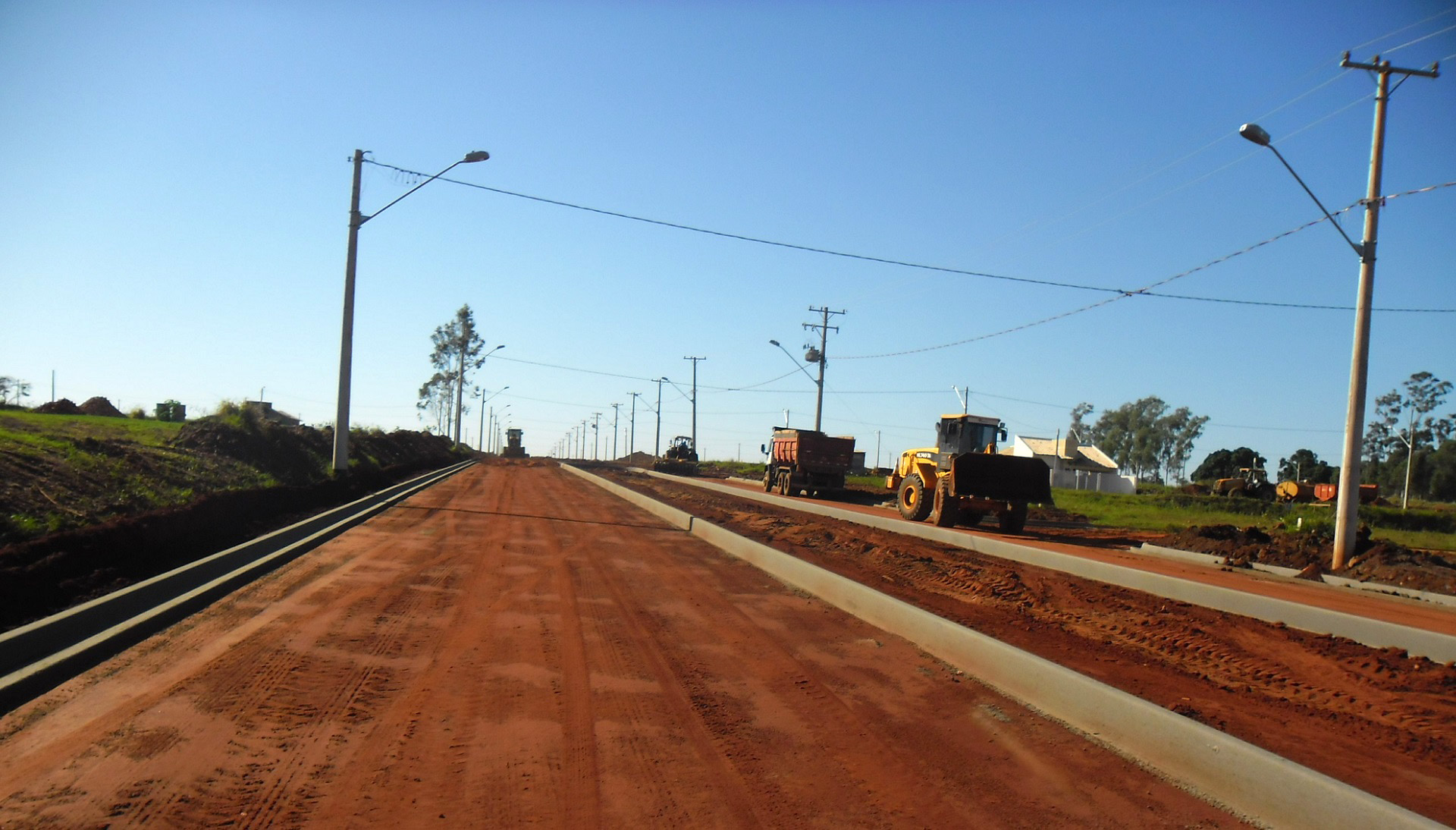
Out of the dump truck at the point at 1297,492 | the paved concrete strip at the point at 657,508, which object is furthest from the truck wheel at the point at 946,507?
the dump truck at the point at 1297,492

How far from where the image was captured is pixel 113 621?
7.21m

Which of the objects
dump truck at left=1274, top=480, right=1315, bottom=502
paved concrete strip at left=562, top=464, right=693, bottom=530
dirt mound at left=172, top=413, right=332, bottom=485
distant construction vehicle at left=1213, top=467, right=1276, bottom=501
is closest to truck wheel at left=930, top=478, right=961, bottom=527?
paved concrete strip at left=562, top=464, right=693, bottom=530

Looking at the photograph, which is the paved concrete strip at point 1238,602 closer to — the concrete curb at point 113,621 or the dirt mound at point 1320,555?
the dirt mound at point 1320,555

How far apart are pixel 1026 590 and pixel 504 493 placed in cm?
1857

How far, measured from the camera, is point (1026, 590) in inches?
477

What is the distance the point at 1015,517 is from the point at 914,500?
2980mm

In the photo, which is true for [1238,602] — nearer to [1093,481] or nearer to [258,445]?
[258,445]

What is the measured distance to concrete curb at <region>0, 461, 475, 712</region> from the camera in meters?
5.72

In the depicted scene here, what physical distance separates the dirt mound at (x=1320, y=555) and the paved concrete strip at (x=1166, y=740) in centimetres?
1227

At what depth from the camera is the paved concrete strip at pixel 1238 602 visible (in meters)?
9.27

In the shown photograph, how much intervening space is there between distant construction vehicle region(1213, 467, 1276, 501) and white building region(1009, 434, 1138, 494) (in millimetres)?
19739

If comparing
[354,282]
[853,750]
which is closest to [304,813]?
[853,750]

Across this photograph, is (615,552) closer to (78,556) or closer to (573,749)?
(78,556)

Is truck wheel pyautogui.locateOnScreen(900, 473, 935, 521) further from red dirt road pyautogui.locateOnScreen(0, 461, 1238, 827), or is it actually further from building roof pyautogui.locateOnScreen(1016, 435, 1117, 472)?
building roof pyautogui.locateOnScreen(1016, 435, 1117, 472)
